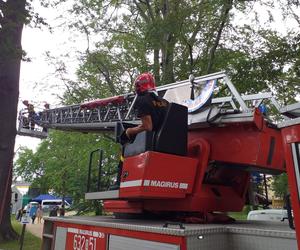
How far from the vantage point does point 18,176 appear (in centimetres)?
5866

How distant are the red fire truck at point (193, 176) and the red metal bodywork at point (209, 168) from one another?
0.01m

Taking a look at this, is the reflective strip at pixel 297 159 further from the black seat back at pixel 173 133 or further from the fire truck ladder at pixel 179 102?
the black seat back at pixel 173 133

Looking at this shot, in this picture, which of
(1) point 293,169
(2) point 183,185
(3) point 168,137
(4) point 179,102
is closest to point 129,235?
(2) point 183,185

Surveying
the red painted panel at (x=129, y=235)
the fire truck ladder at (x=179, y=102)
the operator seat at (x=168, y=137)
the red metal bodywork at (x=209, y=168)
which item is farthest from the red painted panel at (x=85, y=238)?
the fire truck ladder at (x=179, y=102)

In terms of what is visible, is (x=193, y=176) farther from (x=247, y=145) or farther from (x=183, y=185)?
(x=247, y=145)

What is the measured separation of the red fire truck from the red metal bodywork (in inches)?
0.4

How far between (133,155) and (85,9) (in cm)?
1442

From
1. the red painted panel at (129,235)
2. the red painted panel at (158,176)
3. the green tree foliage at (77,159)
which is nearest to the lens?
the red painted panel at (129,235)

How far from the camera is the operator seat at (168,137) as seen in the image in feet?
14.8

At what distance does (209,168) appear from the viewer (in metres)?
4.90

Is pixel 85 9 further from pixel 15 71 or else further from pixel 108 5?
pixel 15 71

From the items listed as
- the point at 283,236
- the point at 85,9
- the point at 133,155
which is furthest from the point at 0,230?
the point at 283,236

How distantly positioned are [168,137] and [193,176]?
0.53 meters

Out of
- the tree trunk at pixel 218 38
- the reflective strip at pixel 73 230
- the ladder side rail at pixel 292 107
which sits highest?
the tree trunk at pixel 218 38
